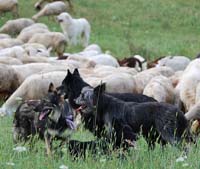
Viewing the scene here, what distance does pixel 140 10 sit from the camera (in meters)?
34.8

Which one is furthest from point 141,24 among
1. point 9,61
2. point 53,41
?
point 9,61

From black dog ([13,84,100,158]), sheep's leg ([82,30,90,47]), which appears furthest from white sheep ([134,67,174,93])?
sheep's leg ([82,30,90,47])

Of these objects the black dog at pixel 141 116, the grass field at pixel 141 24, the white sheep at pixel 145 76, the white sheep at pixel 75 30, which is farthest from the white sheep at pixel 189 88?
the white sheep at pixel 75 30

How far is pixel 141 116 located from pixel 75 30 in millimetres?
20508

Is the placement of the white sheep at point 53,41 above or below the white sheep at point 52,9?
below

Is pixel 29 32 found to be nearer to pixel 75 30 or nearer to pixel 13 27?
pixel 75 30

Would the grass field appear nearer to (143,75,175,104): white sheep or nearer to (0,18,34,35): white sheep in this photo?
(0,18,34,35): white sheep

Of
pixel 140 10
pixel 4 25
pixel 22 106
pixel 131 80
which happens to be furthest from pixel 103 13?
pixel 22 106

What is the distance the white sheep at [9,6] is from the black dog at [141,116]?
2398 centimetres

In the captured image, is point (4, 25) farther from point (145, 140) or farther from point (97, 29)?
point (145, 140)

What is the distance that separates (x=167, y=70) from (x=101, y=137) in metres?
9.33

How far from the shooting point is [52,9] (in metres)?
33.1

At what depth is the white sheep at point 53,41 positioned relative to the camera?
25016mm

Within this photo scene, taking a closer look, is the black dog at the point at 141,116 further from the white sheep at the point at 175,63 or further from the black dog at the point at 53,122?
the white sheep at the point at 175,63
